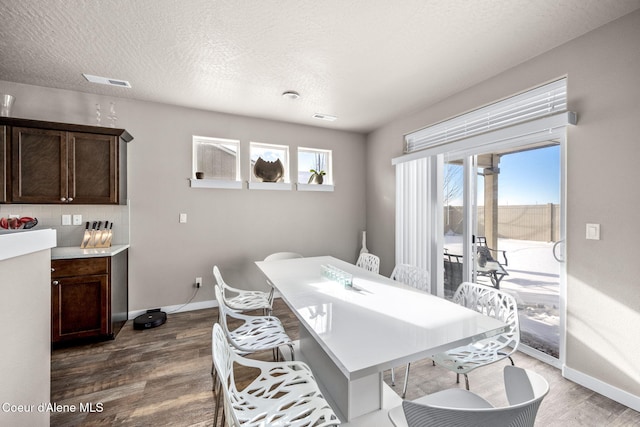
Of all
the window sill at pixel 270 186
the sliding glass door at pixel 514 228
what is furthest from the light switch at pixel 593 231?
the window sill at pixel 270 186

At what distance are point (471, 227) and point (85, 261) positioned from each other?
4.00 m

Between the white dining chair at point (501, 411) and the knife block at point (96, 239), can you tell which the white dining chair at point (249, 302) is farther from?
the white dining chair at point (501, 411)

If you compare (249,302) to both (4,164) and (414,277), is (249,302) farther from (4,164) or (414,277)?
(4,164)

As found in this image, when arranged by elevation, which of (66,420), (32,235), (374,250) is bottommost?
(66,420)

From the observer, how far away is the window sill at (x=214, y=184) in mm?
3553

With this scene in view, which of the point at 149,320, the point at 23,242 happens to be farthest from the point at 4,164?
the point at 23,242

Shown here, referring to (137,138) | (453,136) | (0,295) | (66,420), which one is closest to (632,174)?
(453,136)

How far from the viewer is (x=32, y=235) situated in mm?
1229

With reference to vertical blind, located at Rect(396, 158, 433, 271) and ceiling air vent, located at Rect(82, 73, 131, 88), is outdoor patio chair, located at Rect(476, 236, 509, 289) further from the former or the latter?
ceiling air vent, located at Rect(82, 73, 131, 88)

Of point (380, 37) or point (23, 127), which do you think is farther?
point (23, 127)

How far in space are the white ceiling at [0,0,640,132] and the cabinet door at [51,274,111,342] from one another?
2.03m

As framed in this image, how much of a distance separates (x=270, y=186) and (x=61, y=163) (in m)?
2.24

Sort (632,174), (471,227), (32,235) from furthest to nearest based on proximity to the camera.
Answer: (471,227) < (632,174) < (32,235)

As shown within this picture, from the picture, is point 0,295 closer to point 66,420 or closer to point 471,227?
point 66,420
